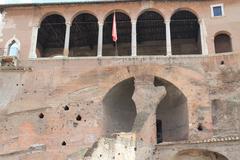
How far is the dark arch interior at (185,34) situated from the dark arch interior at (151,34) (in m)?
0.70

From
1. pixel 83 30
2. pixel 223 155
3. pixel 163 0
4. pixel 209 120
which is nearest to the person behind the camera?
pixel 223 155

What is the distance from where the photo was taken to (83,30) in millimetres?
28422

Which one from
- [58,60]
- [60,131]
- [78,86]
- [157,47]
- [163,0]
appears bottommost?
[60,131]

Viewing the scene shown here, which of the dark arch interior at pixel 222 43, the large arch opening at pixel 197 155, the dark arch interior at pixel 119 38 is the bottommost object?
the large arch opening at pixel 197 155

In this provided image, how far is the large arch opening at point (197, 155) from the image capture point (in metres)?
20.5

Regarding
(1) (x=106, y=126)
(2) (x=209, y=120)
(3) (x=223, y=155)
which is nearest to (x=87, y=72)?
(1) (x=106, y=126)

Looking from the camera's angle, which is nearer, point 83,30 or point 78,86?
point 78,86

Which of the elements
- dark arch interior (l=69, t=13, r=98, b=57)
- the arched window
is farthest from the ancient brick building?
dark arch interior (l=69, t=13, r=98, b=57)

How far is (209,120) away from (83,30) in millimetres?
10519

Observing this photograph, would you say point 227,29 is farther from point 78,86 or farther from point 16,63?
point 16,63

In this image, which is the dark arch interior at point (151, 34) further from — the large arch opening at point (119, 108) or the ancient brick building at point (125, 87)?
the large arch opening at point (119, 108)

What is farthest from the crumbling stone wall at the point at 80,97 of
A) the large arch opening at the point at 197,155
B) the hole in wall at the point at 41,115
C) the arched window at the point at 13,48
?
the arched window at the point at 13,48

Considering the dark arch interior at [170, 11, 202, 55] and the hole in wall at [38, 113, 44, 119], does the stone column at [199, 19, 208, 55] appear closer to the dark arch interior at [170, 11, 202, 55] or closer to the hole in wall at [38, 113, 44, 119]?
the dark arch interior at [170, 11, 202, 55]

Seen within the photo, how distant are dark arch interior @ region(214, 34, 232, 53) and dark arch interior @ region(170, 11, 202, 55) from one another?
1109 millimetres
